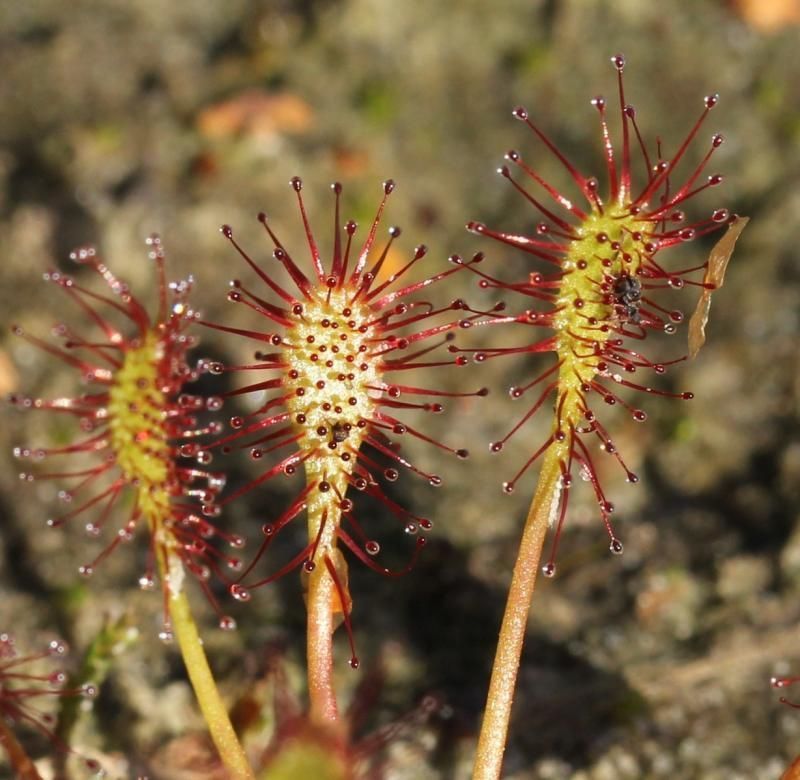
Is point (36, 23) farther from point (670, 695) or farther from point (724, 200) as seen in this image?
point (670, 695)

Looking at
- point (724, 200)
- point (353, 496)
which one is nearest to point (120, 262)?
point (353, 496)

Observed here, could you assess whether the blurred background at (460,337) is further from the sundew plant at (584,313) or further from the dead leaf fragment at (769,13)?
the sundew plant at (584,313)

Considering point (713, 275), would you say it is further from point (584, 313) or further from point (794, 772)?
point (794, 772)

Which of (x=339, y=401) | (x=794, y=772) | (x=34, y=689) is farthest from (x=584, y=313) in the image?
(x=34, y=689)

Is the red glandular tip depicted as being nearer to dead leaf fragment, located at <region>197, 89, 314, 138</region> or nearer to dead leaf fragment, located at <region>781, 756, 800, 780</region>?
dead leaf fragment, located at <region>781, 756, 800, 780</region>

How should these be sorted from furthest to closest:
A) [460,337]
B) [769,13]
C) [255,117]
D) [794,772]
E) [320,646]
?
[769,13] → [255,117] → [460,337] → [320,646] → [794,772]

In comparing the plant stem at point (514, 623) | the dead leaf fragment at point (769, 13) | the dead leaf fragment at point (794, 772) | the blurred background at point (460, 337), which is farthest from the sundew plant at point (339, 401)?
the dead leaf fragment at point (769, 13)
